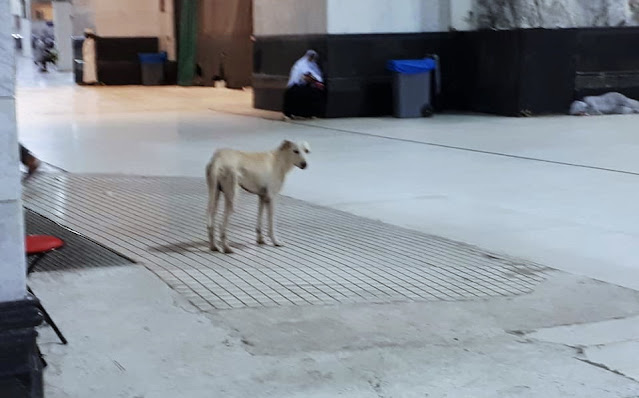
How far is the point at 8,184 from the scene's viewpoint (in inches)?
142

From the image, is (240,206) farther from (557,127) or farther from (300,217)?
(557,127)

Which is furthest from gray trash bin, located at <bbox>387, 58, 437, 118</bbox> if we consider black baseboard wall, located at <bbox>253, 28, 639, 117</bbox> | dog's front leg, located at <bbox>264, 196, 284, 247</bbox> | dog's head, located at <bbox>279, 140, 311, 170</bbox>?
dog's front leg, located at <bbox>264, 196, 284, 247</bbox>

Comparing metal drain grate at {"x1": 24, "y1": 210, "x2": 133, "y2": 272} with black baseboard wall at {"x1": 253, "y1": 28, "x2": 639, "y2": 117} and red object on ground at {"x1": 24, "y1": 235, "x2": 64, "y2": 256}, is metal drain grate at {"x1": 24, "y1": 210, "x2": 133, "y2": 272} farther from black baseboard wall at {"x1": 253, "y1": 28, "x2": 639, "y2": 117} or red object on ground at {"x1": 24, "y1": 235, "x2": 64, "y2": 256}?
black baseboard wall at {"x1": 253, "y1": 28, "x2": 639, "y2": 117}

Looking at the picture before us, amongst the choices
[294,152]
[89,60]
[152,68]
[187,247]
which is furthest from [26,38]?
[294,152]

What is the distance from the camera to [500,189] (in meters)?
9.59

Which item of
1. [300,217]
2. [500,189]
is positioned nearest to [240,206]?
[300,217]

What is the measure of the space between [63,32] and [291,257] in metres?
41.7

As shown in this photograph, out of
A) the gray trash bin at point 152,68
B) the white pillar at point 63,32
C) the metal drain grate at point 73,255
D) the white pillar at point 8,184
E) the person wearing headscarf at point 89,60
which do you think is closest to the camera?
the white pillar at point 8,184

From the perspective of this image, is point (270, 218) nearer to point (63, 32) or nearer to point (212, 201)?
point (212, 201)

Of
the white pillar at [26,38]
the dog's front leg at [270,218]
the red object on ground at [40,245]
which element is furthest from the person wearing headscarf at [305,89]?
the white pillar at [26,38]

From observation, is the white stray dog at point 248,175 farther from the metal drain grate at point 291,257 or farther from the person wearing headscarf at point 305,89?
the person wearing headscarf at point 305,89

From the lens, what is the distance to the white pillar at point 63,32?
45.3 metres

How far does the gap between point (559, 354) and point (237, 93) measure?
23.4m

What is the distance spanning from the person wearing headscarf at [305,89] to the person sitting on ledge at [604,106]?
16.4 ft
